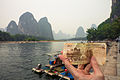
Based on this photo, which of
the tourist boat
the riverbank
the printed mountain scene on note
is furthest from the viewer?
the tourist boat

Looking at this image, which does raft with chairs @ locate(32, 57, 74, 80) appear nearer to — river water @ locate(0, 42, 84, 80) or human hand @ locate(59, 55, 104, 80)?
river water @ locate(0, 42, 84, 80)

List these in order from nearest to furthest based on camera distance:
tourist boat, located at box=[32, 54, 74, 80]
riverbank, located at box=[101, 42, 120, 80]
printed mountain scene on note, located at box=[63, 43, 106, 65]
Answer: printed mountain scene on note, located at box=[63, 43, 106, 65]
riverbank, located at box=[101, 42, 120, 80]
tourist boat, located at box=[32, 54, 74, 80]

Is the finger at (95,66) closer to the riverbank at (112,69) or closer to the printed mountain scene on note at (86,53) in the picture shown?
the printed mountain scene on note at (86,53)

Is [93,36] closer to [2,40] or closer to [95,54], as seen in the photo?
[95,54]

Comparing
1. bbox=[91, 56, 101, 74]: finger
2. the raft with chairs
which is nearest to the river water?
the raft with chairs

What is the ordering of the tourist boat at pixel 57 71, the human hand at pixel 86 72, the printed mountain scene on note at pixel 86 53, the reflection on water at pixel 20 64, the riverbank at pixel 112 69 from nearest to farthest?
1. the human hand at pixel 86 72
2. the printed mountain scene on note at pixel 86 53
3. the riverbank at pixel 112 69
4. the tourist boat at pixel 57 71
5. the reflection on water at pixel 20 64

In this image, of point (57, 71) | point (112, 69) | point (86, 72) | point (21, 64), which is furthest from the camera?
point (21, 64)

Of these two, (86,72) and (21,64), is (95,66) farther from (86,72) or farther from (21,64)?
(21,64)

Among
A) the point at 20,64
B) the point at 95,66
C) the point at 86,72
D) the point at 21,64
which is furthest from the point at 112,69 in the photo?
the point at 20,64

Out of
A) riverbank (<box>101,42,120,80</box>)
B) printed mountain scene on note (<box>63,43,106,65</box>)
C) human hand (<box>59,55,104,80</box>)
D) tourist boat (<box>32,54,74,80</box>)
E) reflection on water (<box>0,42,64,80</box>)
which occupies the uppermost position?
printed mountain scene on note (<box>63,43,106,65</box>)

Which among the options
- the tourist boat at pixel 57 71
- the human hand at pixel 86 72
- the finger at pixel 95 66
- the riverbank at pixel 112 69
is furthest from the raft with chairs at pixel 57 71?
the finger at pixel 95 66

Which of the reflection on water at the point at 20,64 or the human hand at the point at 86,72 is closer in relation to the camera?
the human hand at the point at 86,72

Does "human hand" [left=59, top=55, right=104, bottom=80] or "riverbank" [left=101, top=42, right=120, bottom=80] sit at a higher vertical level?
"human hand" [left=59, top=55, right=104, bottom=80]

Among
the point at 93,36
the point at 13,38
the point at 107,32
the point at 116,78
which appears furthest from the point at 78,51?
the point at 13,38
